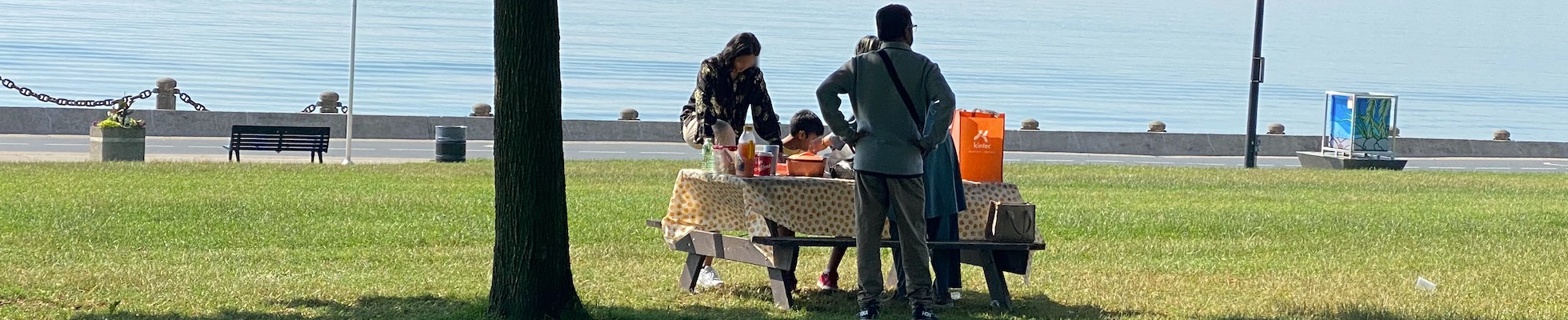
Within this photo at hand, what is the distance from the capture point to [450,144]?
25.2m

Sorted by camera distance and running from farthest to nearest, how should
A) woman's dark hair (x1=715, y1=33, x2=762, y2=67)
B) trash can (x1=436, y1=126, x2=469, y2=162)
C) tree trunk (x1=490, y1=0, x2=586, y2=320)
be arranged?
trash can (x1=436, y1=126, x2=469, y2=162) → woman's dark hair (x1=715, y1=33, x2=762, y2=67) → tree trunk (x1=490, y1=0, x2=586, y2=320)

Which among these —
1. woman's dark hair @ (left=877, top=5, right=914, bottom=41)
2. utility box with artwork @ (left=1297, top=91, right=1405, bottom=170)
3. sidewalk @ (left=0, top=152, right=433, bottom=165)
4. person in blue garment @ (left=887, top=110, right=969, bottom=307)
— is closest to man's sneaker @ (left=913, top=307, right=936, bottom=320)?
person in blue garment @ (left=887, top=110, right=969, bottom=307)

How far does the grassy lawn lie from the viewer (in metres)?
8.53

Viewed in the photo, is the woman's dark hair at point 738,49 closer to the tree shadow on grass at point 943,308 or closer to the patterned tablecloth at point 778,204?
the patterned tablecloth at point 778,204

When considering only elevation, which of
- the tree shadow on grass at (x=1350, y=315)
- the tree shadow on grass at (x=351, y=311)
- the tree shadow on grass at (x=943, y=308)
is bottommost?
the tree shadow on grass at (x=351, y=311)

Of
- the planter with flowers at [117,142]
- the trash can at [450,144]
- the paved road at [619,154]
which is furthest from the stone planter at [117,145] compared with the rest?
the trash can at [450,144]

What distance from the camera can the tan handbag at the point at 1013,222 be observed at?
834 cm

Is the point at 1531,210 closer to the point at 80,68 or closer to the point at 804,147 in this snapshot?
the point at 804,147

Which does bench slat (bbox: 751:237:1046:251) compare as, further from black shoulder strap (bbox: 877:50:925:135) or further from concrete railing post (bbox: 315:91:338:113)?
concrete railing post (bbox: 315:91:338:113)

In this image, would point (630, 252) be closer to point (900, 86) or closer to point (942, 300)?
point (942, 300)

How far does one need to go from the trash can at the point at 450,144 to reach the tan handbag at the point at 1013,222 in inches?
690

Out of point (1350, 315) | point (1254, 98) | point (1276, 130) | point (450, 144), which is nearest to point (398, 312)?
point (1350, 315)

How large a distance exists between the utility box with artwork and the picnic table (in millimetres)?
21340

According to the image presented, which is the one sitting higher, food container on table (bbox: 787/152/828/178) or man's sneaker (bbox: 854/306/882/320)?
food container on table (bbox: 787/152/828/178)
